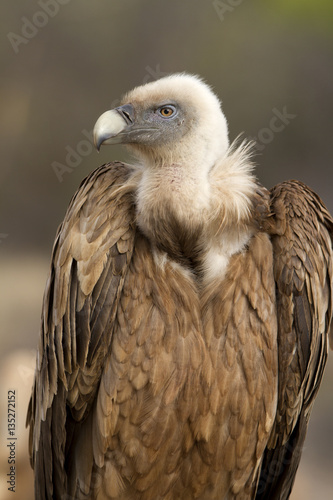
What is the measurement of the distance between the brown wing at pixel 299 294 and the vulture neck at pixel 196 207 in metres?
0.12

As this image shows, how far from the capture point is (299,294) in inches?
84.1

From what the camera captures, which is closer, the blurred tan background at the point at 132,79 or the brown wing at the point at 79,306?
the brown wing at the point at 79,306

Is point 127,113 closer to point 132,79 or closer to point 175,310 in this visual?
point 175,310

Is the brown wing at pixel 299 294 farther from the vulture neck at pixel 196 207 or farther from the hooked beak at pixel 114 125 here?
the hooked beak at pixel 114 125

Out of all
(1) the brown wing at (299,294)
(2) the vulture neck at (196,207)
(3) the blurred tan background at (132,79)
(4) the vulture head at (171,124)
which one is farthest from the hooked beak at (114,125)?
(3) the blurred tan background at (132,79)

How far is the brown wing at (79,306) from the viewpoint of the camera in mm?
2043

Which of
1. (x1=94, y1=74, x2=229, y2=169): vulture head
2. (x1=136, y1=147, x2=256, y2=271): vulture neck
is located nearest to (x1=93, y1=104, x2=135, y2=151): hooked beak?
(x1=94, y1=74, x2=229, y2=169): vulture head

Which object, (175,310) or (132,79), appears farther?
(132,79)

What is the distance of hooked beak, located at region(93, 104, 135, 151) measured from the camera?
2031 mm

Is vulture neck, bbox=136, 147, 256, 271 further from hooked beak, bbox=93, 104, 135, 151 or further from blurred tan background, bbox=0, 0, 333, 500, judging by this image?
blurred tan background, bbox=0, 0, 333, 500

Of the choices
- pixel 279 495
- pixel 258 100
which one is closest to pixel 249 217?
pixel 279 495

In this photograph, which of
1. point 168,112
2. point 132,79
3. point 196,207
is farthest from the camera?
point 132,79

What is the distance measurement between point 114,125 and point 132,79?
4.75 feet

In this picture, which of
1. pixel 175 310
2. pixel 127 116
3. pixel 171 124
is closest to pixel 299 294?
pixel 175 310
